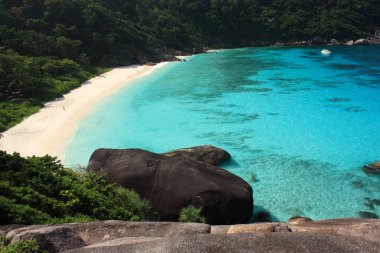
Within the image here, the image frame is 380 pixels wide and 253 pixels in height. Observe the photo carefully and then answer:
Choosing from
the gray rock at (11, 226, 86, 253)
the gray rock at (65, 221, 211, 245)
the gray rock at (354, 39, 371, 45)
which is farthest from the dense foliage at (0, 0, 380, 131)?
the gray rock at (11, 226, 86, 253)

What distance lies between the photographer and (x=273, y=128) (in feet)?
113

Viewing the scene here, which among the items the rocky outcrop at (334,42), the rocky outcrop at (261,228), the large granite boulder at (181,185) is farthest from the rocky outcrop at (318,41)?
the rocky outcrop at (261,228)

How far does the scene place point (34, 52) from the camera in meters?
62.2

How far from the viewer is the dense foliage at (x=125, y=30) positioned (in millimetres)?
47812

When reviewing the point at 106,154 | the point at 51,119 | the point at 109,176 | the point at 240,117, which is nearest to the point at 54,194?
the point at 109,176

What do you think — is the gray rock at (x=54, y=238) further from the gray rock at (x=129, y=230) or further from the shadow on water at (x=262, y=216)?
→ the shadow on water at (x=262, y=216)

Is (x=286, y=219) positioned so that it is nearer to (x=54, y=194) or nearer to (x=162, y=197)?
(x=162, y=197)

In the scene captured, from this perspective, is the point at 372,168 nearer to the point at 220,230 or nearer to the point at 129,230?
the point at 220,230

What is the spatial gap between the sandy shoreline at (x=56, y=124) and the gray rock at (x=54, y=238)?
61.9 feet

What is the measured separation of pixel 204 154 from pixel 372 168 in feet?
41.8

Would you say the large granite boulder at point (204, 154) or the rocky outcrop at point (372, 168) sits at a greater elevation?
the large granite boulder at point (204, 154)

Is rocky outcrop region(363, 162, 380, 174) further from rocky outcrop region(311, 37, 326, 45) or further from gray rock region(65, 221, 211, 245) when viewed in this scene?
rocky outcrop region(311, 37, 326, 45)

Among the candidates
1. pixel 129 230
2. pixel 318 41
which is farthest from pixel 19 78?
pixel 318 41

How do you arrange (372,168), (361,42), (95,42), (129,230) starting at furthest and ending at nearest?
(361,42) → (95,42) → (372,168) → (129,230)
